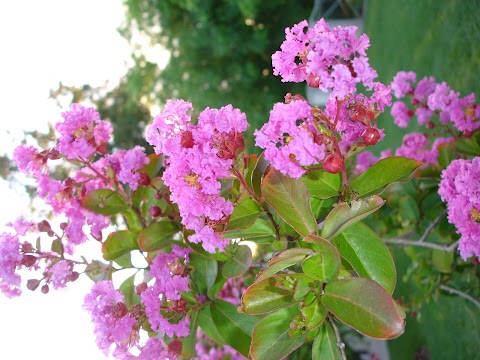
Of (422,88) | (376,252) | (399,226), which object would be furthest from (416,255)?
(376,252)

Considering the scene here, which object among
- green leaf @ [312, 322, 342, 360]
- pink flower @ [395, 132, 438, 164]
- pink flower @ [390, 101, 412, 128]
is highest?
pink flower @ [390, 101, 412, 128]

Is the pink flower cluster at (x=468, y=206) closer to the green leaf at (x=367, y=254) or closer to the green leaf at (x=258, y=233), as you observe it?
the green leaf at (x=367, y=254)

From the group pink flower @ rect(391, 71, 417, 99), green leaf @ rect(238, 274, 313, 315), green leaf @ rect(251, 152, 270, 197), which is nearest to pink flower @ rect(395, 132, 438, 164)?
pink flower @ rect(391, 71, 417, 99)

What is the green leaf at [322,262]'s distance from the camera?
92 centimetres

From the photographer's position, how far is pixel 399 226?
2.34m

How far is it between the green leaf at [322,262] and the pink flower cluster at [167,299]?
0.39 meters

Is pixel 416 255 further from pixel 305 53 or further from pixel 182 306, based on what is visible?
pixel 305 53

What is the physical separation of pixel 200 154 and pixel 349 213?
32 centimetres

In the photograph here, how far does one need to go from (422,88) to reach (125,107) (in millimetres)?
7630

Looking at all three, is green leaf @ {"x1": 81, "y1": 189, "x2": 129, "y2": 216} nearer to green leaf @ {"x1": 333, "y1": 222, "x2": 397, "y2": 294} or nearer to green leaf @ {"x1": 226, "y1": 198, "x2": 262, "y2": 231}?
green leaf @ {"x1": 226, "y1": 198, "x2": 262, "y2": 231}

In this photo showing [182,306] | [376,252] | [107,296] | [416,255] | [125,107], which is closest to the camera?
[376,252]

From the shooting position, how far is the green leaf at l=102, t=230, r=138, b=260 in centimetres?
141

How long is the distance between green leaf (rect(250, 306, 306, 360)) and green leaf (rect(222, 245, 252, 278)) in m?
0.18

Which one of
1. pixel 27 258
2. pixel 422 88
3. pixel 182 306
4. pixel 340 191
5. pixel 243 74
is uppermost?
pixel 243 74
